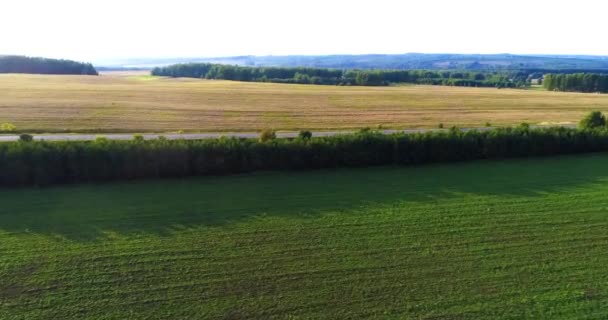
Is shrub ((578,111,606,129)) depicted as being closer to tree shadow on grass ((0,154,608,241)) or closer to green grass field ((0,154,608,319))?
tree shadow on grass ((0,154,608,241))

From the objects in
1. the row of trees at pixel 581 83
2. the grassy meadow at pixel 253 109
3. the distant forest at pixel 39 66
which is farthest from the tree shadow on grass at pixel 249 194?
the distant forest at pixel 39 66

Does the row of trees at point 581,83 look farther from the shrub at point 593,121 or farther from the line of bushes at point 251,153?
the line of bushes at point 251,153

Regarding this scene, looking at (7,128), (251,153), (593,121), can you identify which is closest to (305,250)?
(251,153)

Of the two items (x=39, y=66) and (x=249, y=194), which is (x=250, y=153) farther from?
(x=39, y=66)

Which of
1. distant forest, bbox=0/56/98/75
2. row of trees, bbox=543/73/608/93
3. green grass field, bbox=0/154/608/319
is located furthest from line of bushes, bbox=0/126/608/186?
distant forest, bbox=0/56/98/75

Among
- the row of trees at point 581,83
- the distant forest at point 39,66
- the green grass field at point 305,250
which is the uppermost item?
the distant forest at point 39,66

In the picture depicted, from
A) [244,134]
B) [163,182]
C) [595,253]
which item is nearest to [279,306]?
[595,253]

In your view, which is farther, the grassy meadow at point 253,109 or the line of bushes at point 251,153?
the grassy meadow at point 253,109
